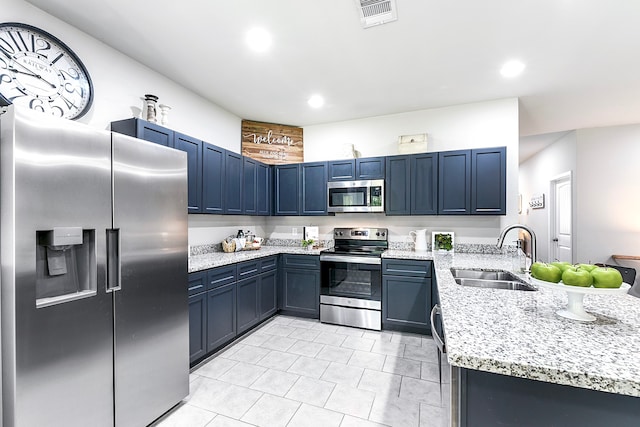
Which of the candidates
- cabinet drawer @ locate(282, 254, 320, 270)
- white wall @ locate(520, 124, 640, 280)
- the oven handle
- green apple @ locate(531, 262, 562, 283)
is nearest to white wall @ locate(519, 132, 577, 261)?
white wall @ locate(520, 124, 640, 280)

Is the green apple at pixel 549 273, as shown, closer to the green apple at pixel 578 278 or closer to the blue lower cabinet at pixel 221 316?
the green apple at pixel 578 278

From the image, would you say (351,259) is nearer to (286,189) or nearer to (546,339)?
(286,189)

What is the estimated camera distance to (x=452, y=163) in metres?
3.48

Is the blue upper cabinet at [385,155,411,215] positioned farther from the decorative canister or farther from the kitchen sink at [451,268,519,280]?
the decorative canister

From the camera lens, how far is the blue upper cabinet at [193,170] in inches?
110

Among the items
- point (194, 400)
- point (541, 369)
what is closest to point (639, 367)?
point (541, 369)

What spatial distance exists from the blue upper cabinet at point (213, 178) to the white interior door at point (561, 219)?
18.7 ft

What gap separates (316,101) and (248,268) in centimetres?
222

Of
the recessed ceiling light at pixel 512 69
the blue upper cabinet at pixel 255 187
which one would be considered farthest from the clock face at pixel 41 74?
the recessed ceiling light at pixel 512 69

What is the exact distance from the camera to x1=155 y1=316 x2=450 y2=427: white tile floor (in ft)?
6.35

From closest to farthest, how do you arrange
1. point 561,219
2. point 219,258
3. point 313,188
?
point 219,258 < point 313,188 < point 561,219

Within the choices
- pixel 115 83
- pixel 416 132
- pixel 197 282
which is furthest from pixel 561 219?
pixel 115 83

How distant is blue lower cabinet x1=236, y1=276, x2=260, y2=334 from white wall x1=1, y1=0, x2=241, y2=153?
1.87m

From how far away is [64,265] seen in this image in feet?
4.81
